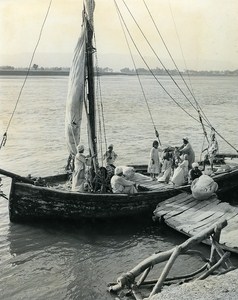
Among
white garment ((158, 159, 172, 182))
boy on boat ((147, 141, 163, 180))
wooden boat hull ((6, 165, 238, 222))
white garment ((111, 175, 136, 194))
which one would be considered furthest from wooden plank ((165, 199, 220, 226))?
boy on boat ((147, 141, 163, 180))

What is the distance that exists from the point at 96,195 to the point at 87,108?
8.64 feet

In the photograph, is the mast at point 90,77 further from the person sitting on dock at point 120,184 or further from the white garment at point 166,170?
the white garment at point 166,170

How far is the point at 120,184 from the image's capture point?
12453mm

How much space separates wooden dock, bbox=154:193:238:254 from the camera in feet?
33.6

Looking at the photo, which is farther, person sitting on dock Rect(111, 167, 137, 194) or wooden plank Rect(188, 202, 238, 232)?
person sitting on dock Rect(111, 167, 137, 194)

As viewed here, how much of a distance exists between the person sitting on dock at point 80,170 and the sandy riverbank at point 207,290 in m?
5.46

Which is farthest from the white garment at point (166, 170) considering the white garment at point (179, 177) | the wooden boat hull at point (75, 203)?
the wooden boat hull at point (75, 203)

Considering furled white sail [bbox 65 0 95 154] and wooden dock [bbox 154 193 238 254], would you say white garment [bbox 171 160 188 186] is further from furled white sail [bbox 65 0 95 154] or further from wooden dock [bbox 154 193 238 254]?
furled white sail [bbox 65 0 95 154]

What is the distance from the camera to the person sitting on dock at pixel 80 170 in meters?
12.7

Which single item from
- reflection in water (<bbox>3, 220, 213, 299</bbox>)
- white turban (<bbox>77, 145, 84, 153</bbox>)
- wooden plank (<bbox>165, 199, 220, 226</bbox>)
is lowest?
reflection in water (<bbox>3, 220, 213, 299</bbox>)

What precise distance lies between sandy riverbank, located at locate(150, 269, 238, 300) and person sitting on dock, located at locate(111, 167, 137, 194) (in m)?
4.84

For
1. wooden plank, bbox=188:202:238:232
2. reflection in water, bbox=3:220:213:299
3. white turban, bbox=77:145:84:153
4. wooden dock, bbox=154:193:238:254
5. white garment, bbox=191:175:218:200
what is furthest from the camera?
white turban, bbox=77:145:84:153

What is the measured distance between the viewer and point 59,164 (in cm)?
2270

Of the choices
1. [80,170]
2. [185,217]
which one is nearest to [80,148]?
[80,170]
